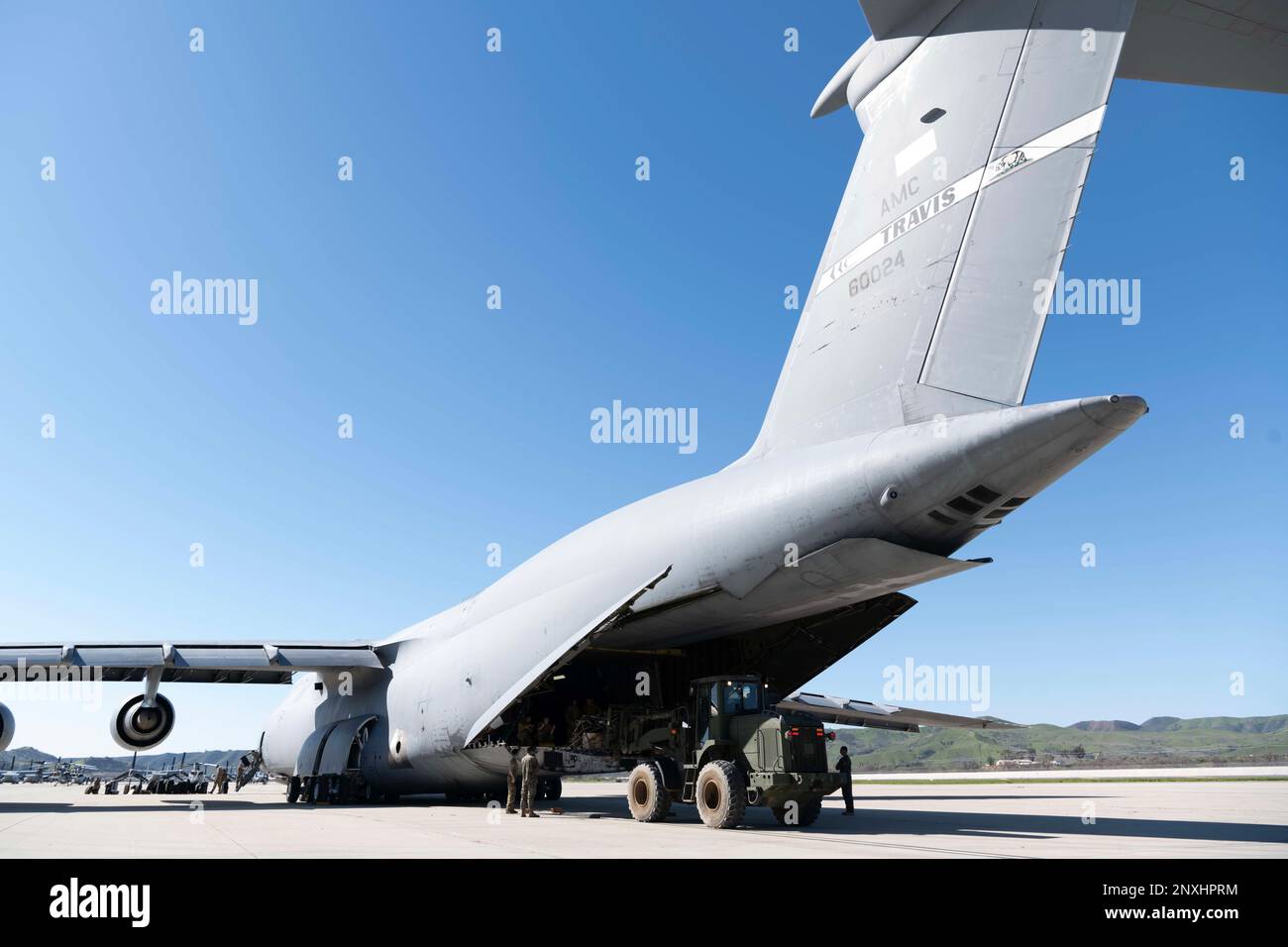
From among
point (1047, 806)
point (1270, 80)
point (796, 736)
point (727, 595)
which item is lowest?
point (1047, 806)

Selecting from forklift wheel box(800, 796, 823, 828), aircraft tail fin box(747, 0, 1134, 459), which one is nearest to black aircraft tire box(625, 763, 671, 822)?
forklift wheel box(800, 796, 823, 828)

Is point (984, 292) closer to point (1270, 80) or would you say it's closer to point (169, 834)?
point (1270, 80)

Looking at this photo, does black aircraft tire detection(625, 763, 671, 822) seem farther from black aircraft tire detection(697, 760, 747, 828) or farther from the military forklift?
black aircraft tire detection(697, 760, 747, 828)

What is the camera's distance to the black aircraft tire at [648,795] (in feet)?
34.8

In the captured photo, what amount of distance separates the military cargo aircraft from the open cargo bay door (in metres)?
0.04

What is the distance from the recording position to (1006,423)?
7285mm

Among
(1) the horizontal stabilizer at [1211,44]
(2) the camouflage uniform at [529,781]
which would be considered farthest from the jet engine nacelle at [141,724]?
(1) the horizontal stabilizer at [1211,44]

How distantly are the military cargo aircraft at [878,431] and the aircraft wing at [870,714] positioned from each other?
751 cm

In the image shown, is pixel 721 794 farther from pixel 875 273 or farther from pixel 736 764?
pixel 875 273

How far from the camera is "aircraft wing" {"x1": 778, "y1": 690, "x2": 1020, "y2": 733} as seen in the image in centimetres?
2027

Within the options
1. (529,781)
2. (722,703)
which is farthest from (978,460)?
(529,781)

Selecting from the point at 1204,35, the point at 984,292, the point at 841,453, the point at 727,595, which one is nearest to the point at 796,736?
the point at 727,595

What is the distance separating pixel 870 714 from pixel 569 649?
39.4 feet
